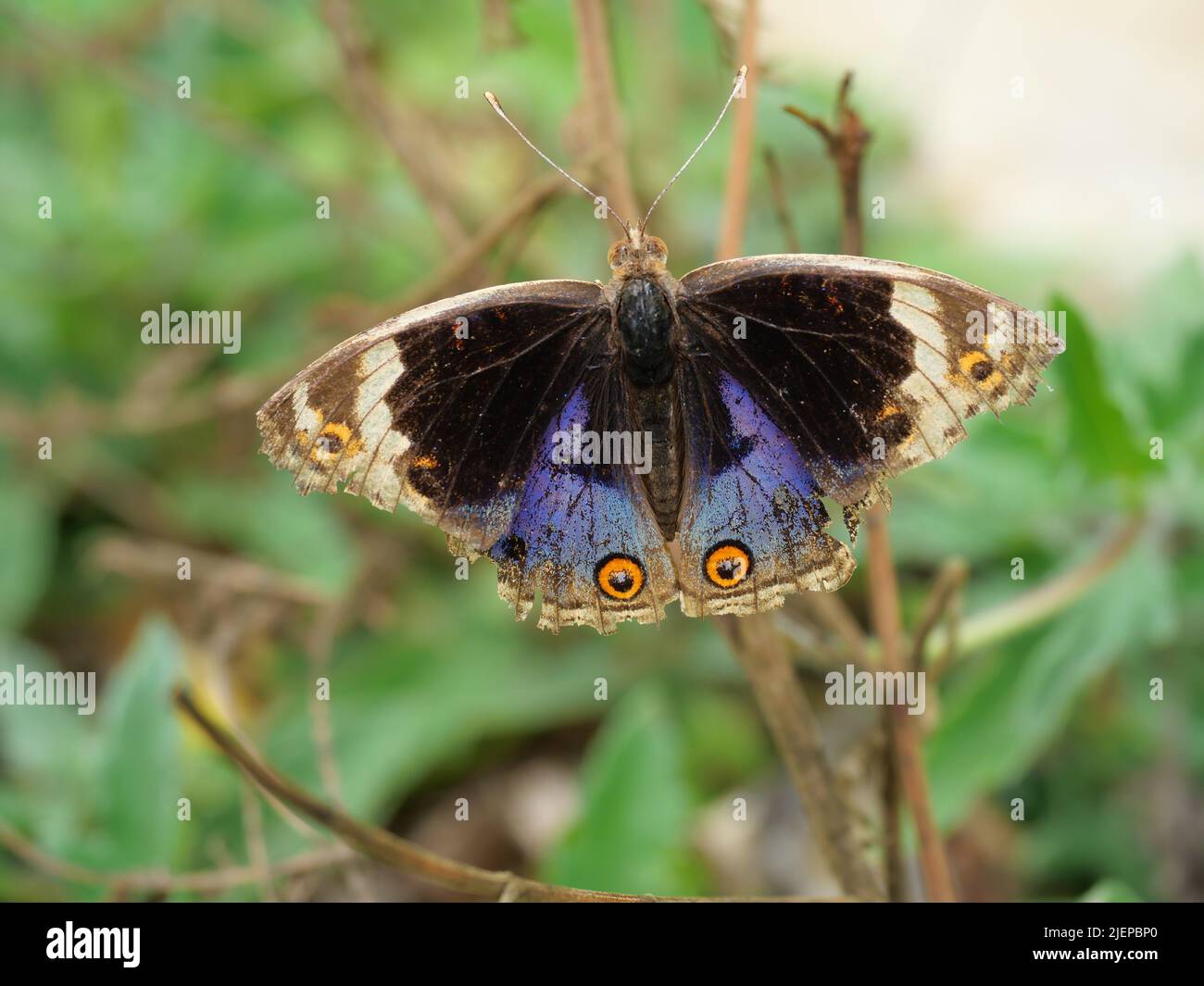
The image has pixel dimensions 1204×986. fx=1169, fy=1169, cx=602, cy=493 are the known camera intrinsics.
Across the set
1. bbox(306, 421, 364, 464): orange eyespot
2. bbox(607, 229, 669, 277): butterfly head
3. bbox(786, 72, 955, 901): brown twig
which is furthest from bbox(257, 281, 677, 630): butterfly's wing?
bbox(786, 72, 955, 901): brown twig

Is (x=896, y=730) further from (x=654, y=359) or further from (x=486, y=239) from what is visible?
(x=486, y=239)

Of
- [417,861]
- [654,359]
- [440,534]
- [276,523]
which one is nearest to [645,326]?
[654,359]

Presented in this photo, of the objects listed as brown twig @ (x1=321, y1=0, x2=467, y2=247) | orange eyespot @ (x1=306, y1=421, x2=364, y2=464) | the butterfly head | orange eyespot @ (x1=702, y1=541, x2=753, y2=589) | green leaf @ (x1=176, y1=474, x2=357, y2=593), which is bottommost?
orange eyespot @ (x1=702, y1=541, x2=753, y2=589)

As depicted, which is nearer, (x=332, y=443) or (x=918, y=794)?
(x=918, y=794)

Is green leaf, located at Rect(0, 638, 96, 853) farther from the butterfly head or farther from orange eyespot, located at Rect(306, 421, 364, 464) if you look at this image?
the butterfly head

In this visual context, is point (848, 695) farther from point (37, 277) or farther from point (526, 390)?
point (37, 277)
